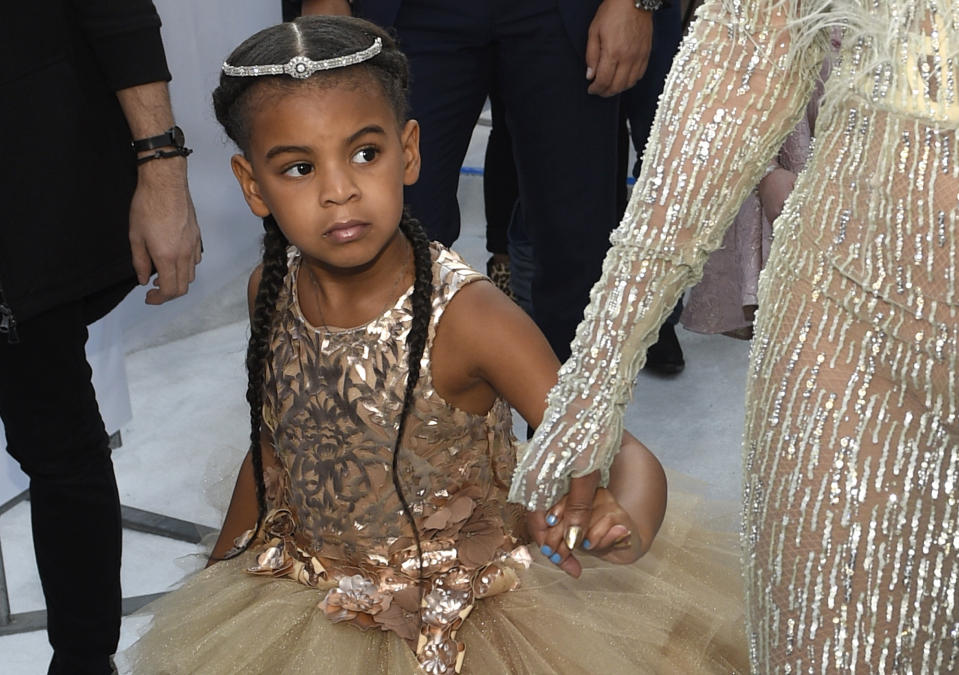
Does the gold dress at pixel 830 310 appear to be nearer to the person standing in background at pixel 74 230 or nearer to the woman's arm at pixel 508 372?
the woman's arm at pixel 508 372

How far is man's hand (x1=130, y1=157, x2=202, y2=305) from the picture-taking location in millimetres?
2068

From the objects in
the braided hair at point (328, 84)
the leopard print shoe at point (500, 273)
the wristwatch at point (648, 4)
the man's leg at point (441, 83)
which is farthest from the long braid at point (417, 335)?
the leopard print shoe at point (500, 273)

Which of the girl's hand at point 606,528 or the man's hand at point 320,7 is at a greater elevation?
the man's hand at point 320,7

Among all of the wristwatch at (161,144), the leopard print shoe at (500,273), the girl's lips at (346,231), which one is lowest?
the leopard print shoe at (500,273)

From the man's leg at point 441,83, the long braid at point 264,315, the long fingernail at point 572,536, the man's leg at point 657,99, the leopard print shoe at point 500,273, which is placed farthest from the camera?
the leopard print shoe at point 500,273

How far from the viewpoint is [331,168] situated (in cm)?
179

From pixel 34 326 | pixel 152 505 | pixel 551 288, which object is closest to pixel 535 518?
pixel 34 326

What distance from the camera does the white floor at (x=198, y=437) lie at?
292 centimetres

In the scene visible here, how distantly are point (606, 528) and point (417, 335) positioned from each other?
1.80 feet

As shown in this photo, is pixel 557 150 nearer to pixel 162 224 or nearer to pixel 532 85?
pixel 532 85

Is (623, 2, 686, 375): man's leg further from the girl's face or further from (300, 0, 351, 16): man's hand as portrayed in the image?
the girl's face

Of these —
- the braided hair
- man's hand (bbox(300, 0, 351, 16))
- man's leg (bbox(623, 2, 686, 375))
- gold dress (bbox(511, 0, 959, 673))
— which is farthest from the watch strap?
man's leg (bbox(623, 2, 686, 375))

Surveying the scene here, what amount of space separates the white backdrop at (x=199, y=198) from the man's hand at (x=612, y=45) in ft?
3.68

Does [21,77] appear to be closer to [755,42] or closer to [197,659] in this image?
[197,659]
